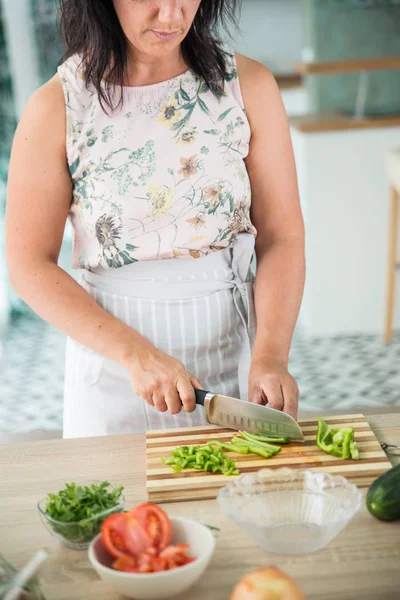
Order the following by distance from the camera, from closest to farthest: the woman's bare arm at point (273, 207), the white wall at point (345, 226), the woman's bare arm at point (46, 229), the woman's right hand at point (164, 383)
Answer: the woman's right hand at point (164, 383) < the woman's bare arm at point (46, 229) < the woman's bare arm at point (273, 207) < the white wall at point (345, 226)

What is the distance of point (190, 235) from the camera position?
1.55 metres

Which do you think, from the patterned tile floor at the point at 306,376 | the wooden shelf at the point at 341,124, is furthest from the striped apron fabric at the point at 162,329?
the wooden shelf at the point at 341,124

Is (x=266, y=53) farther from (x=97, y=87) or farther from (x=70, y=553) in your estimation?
(x=70, y=553)

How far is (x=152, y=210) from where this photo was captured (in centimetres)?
153

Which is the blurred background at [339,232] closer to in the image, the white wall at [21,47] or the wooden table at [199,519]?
the white wall at [21,47]

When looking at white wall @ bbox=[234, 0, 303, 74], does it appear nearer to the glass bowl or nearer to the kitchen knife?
the kitchen knife

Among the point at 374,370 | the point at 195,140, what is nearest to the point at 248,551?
the point at 195,140

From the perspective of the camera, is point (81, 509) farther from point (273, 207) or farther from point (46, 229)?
point (273, 207)

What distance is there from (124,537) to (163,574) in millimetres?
81

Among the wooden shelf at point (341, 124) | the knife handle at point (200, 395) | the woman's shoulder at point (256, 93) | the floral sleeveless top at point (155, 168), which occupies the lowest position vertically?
the wooden shelf at point (341, 124)

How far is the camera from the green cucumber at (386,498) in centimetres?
106

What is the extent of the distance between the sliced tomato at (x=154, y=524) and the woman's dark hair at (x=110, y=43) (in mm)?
829

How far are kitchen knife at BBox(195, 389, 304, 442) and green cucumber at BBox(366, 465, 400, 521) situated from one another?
217 mm

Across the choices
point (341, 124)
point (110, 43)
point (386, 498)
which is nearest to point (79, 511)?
point (386, 498)
